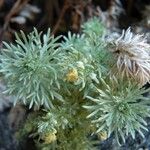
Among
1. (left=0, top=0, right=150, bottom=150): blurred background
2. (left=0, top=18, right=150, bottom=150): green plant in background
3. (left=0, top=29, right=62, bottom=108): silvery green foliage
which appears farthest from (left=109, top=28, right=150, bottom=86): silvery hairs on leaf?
(left=0, top=0, right=150, bottom=150): blurred background

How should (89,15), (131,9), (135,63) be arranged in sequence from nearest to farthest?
(135,63) < (89,15) < (131,9)

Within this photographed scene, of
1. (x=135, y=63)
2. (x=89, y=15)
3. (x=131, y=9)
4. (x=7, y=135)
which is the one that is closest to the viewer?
(x=135, y=63)

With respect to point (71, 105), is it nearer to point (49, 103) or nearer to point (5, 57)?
point (49, 103)

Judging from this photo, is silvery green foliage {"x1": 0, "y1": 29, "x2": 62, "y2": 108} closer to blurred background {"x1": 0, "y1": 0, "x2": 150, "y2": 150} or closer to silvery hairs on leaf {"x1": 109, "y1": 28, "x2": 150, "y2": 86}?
silvery hairs on leaf {"x1": 109, "y1": 28, "x2": 150, "y2": 86}

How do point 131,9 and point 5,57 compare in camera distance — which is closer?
point 5,57

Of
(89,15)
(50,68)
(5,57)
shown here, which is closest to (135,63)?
(50,68)

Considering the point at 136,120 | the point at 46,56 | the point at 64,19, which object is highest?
the point at 64,19
